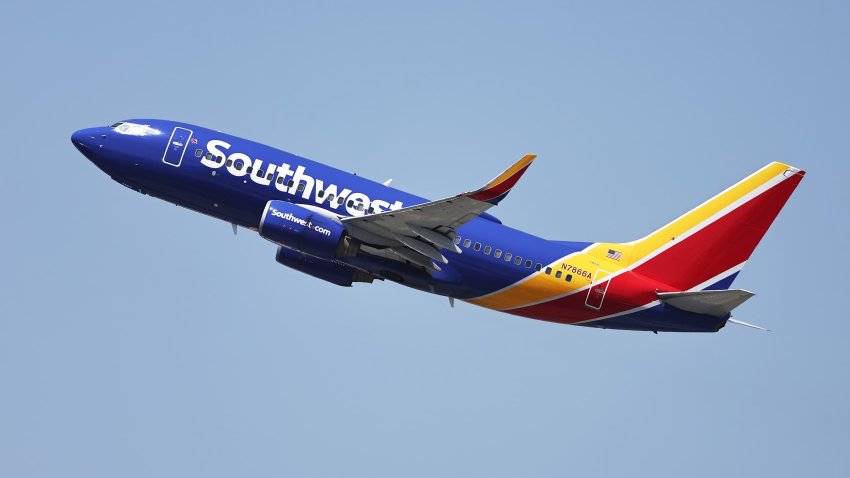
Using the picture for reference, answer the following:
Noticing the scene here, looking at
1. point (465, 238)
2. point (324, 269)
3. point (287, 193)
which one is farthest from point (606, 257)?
point (287, 193)

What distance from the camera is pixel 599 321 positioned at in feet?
185

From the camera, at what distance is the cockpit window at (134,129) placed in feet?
185

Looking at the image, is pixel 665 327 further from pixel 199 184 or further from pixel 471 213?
pixel 199 184

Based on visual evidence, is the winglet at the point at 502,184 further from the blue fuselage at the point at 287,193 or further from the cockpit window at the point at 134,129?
the cockpit window at the point at 134,129

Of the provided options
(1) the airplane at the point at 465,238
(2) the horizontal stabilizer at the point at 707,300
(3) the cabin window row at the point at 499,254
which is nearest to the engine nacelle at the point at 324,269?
(1) the airplane at the point at 465,238

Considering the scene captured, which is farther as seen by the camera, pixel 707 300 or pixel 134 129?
pixel 134 129

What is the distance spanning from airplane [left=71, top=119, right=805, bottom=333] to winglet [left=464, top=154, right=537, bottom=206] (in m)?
4.39

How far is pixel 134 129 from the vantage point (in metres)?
56.8

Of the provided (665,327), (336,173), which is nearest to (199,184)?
(336,173)

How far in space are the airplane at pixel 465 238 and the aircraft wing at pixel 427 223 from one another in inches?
3.5

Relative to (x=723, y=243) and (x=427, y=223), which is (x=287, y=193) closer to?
(x=427, y=223)

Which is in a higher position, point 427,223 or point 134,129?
point 134,129

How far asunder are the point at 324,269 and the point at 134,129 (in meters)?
10.5

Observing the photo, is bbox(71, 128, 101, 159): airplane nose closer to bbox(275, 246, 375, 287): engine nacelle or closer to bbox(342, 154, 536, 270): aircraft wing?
bbox(275, 246, 375, 287): engine nacelle
